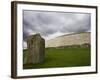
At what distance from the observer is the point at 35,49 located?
80.3 inches

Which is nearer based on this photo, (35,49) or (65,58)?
(35,49)

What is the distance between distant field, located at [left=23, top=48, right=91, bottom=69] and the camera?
2.07m

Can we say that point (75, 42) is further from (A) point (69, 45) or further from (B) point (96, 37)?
(B) point (96, 37)

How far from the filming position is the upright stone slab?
2.02 metres

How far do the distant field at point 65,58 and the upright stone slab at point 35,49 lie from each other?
0.03 m

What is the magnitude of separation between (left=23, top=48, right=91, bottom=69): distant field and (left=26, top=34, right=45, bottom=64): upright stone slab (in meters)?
0.03

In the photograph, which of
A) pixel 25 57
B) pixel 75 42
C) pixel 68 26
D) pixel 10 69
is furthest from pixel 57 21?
pixel 10 69

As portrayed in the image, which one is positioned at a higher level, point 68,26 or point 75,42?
point 68,26

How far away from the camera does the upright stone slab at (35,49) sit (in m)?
2.02

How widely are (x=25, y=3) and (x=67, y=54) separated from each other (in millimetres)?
571

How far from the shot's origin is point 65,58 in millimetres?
2150

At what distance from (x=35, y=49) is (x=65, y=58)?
0.94ft

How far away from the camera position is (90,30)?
2.25 m

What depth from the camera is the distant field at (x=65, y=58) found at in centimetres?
207
